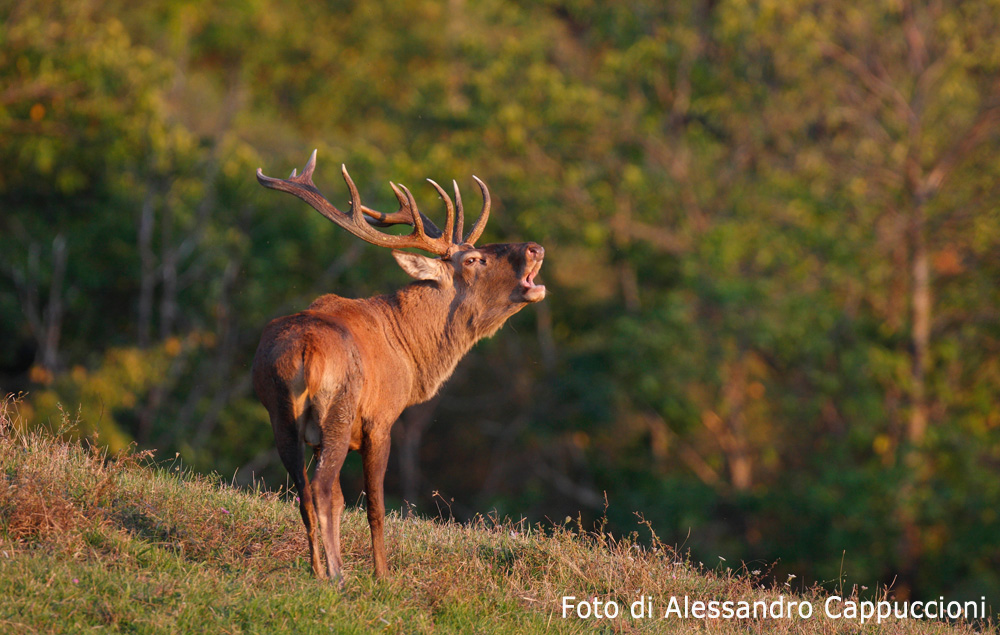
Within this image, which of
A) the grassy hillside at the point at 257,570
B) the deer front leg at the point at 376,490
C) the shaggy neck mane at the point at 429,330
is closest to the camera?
the grassy hillside at the point at 257,570

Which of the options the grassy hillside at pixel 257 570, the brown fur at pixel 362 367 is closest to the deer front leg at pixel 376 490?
the brown fur at pixel 362 367


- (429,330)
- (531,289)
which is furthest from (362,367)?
(531,289)

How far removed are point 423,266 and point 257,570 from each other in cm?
241

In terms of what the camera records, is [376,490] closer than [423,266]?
Yes

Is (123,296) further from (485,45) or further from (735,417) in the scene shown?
(735,417)

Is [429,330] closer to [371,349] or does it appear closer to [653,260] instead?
[371,349]

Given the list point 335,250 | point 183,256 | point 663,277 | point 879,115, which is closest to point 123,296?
point 183,256

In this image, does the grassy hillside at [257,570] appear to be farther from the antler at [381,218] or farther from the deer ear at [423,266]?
the antler at [381,218]

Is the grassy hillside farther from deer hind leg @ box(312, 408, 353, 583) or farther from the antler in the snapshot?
the antler

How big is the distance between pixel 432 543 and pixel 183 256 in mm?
15600

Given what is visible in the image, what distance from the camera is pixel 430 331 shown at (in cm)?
768

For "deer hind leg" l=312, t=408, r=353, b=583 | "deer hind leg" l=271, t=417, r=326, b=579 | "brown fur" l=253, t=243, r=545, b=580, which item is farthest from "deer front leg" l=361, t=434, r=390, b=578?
"deer hind leg" l=271, t=417, r=326, b=579

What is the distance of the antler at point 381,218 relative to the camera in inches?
300

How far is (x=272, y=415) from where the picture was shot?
20.7 ft
